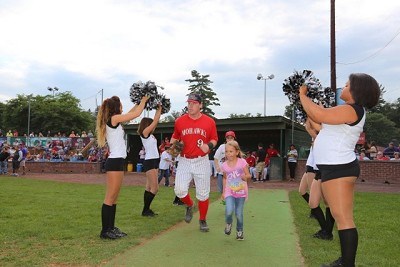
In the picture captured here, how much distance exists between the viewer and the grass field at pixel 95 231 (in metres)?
4.93

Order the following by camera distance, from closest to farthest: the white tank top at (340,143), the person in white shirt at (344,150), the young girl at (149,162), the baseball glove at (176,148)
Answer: the person in white shirt at (344,150) → the white tank top at (340,143) → the baseball glove at (176,148) → the young girl at (149,162)

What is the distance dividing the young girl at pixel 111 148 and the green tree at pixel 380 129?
2612 inches

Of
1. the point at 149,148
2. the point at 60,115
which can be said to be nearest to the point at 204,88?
the point at 60,115

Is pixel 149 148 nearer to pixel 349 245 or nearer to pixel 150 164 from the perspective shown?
pixel 150 164

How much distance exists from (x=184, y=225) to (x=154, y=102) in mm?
2257

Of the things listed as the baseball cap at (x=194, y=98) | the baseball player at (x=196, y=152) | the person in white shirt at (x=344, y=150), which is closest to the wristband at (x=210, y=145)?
the baseball player at (x=196, y=152)

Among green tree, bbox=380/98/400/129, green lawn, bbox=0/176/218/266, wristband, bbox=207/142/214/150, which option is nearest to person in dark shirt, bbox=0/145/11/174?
green lawn, bbox=0/176/218/266

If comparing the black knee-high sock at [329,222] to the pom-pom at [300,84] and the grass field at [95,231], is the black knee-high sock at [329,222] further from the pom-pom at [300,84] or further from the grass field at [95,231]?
the pom-pom at [300,84]

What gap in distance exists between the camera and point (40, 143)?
3228 cm

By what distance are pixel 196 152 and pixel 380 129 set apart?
220 ft

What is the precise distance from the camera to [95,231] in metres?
6.51

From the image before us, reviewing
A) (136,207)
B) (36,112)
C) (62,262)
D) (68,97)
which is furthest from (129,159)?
(68,97)

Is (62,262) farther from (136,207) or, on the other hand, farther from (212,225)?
(136,207)

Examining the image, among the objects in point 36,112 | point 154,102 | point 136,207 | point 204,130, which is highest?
point 36,112
